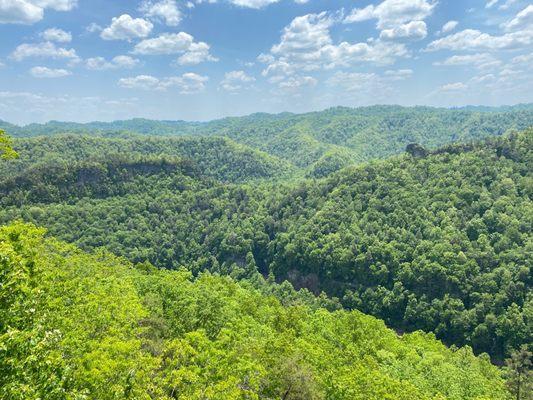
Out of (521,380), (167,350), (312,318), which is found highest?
(167,350)

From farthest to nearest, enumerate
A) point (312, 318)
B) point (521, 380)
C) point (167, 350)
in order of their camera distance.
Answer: point (312, 318) < point (521, 380) < point (167, 350)

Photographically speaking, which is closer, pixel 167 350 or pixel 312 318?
pixel 167 350

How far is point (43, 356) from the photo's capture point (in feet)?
72.9

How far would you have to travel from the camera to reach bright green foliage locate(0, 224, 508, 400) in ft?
83.2

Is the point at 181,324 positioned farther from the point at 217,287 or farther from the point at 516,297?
the point at 516,297

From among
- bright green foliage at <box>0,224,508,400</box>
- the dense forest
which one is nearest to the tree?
the dense forest

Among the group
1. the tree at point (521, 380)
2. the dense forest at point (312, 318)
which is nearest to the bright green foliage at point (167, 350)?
the dense forest at point (312, 318)

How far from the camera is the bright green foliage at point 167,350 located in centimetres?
2536

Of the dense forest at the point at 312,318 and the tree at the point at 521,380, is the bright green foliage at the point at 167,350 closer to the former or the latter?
the dense forest at the point at 312,318

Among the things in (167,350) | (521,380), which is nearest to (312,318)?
(521,380)

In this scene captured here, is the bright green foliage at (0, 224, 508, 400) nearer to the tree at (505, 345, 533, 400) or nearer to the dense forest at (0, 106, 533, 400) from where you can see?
the dense forest at (0, 106, 533, 400)

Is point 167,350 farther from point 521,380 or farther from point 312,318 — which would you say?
point 521,380

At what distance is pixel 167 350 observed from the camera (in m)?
41.6

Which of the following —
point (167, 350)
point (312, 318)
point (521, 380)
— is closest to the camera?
point (167, 350)
